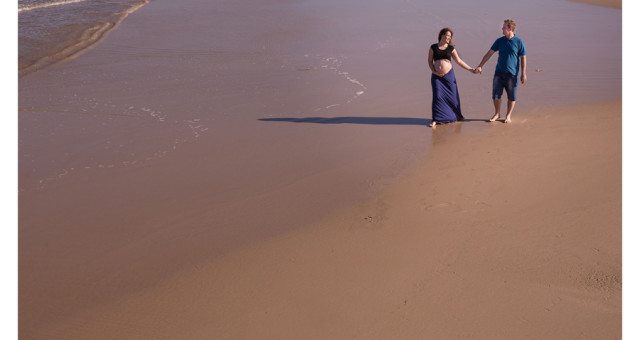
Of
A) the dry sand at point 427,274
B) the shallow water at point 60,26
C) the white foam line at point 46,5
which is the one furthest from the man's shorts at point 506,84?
the white foam line at point 46,5

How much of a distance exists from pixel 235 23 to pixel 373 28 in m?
3.68

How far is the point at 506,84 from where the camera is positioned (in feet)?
23.1

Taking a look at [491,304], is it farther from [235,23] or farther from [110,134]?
[235,23]

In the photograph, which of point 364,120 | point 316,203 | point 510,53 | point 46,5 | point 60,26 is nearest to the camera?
point 316,203

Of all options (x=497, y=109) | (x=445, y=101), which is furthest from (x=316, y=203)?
(x=497, y=109)

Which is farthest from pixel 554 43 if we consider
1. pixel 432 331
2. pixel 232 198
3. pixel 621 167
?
pixel 432 331

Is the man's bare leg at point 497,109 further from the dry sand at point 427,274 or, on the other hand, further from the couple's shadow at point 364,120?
the dry sand at point 427,274

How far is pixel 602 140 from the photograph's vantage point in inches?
247

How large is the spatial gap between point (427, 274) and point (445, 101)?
3601mm

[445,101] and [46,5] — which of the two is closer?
[445,101]

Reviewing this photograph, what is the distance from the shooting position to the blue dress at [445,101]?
279 inches

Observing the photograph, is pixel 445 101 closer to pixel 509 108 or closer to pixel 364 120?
pixel 509 108

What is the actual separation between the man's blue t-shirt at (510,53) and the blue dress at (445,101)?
Answer: 2.17ft

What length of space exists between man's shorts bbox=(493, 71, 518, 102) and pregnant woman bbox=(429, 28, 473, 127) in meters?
0.52
